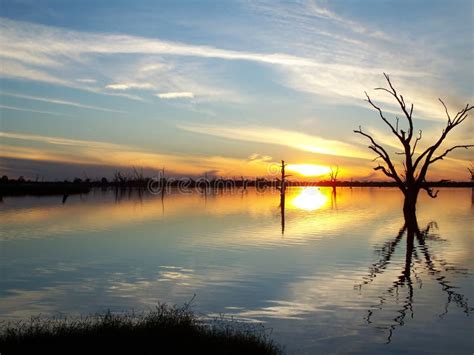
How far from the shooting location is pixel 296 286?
48.2 feet

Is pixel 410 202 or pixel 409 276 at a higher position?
pixel 410 202

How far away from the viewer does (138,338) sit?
9.07 m

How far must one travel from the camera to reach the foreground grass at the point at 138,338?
8586 mm

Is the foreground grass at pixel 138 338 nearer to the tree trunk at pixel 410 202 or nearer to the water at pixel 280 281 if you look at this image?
the water at pixel 280 281

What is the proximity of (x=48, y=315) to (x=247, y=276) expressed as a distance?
6425 mm

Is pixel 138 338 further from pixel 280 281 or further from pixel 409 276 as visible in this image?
pixel 409 276

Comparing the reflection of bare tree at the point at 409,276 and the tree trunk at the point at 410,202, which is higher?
the tree trunk at the point at 410,202

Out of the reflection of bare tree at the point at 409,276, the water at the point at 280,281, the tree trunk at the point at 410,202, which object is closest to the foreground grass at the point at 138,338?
the water at the point at 280,281

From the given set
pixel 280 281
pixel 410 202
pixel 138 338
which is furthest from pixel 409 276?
pixel 410 202

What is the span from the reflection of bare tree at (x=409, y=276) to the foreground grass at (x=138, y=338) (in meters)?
2.98

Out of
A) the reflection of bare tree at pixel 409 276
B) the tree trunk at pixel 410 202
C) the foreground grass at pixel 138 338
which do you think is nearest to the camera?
the foreground grass at pixel 138 338

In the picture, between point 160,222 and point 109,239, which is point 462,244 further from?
point 160,222

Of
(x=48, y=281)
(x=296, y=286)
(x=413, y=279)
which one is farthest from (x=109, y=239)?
(x=413, y=279)

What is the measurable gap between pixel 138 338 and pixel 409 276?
394 inches
